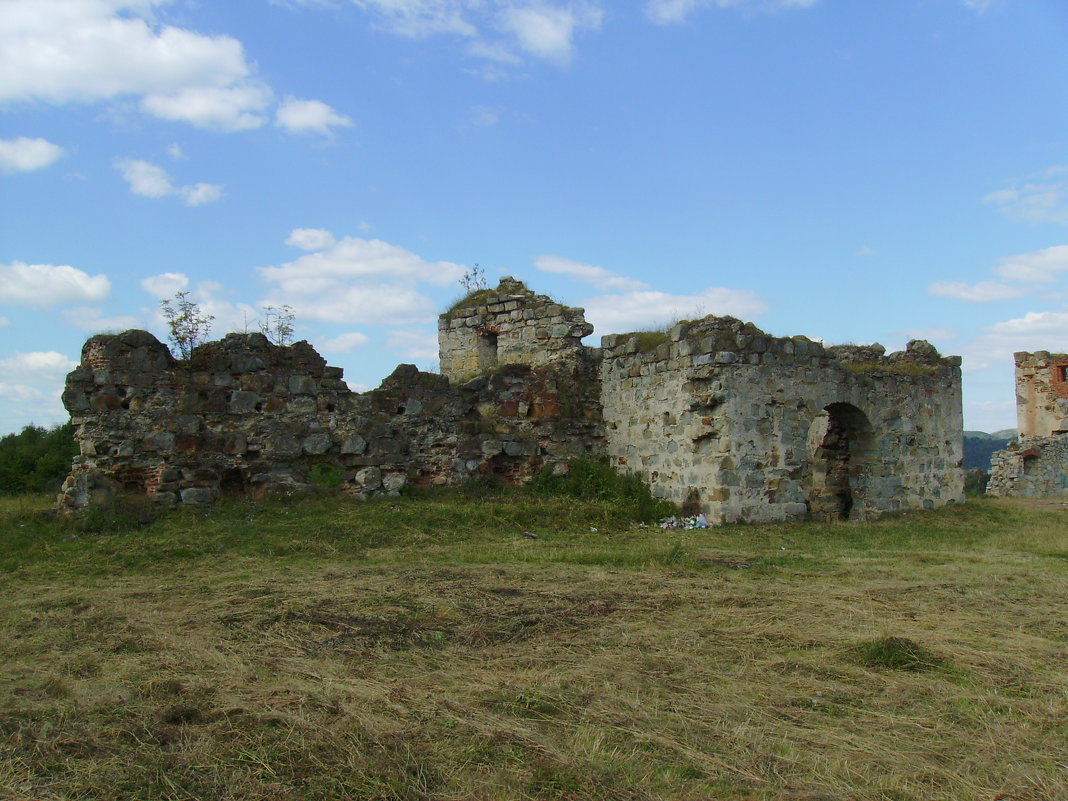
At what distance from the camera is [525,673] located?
14.6 ft

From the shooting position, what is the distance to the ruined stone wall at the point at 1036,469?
2205 centimetres

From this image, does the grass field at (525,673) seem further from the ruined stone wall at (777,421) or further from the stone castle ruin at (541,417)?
the ruined stone wall at (777,421)

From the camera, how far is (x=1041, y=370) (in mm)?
23969

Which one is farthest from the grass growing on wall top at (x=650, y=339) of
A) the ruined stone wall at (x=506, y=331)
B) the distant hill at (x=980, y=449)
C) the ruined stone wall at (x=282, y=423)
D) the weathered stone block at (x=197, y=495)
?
the distant hill at (x=980, y=449)

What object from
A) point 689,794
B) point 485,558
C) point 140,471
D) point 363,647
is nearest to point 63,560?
point 140,471

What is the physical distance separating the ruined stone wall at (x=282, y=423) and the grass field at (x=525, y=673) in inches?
71.7

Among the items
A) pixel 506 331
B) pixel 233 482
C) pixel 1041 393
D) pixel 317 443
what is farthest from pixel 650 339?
pixel 1041 393

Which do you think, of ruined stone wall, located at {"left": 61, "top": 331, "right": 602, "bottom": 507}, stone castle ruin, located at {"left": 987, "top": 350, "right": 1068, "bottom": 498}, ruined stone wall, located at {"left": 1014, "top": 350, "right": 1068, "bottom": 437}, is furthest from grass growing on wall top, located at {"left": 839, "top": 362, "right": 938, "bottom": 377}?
ruined stone wall, located at {"left": 1014, "top": 350, "right": 1068, "bottom": 437}

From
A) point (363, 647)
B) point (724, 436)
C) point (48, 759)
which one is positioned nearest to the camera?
point (48, 759)

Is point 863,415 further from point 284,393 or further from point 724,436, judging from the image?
point 284,393

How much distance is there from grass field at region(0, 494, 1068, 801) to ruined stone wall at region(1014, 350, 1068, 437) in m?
17.2

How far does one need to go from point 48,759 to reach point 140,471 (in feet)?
25.5

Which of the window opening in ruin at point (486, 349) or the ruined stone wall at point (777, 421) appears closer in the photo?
the ruined stone wall at point (777, 421)

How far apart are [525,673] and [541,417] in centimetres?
866
